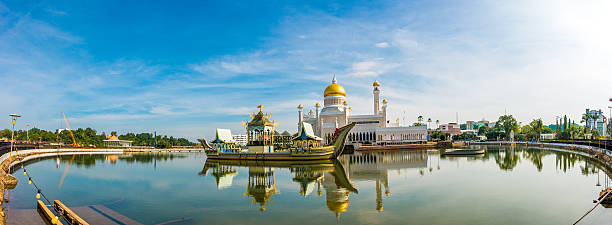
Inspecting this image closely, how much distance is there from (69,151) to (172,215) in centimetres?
5159

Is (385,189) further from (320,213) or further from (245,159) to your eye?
(245,159)

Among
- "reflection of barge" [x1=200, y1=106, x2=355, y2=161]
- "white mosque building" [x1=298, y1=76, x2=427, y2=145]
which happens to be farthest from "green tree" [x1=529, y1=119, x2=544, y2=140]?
"reflection of barge" [x1=200, y1=106, x2=355, y2=161]

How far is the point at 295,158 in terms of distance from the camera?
94.9 feet

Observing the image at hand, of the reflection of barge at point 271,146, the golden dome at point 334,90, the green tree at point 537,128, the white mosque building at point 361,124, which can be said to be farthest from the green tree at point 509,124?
the reflection of barge at point 271,146

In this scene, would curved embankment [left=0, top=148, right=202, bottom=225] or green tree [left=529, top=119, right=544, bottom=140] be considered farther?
green tree [left=529, top=119, right=544, bottom=140]

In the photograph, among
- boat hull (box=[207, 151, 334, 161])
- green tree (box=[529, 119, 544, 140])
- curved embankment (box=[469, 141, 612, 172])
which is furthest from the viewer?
green tree (box=[529, 119, 544, 140])

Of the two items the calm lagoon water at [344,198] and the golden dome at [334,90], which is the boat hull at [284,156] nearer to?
the calm lagoon water at [344,198]

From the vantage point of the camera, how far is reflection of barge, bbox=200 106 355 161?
28875 mm

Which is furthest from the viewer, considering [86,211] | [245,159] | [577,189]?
[245,159]

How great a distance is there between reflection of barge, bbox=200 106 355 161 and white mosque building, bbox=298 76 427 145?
79.4 ft

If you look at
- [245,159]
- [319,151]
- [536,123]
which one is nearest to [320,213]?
[319,151]

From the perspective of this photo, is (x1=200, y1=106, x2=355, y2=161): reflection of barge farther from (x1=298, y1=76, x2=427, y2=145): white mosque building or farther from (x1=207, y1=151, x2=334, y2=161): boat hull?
(x1=298, y1=76, x2=427, y2=145): white mosque building

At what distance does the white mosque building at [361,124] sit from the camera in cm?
5853

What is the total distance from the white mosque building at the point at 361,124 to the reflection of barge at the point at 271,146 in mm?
24207
